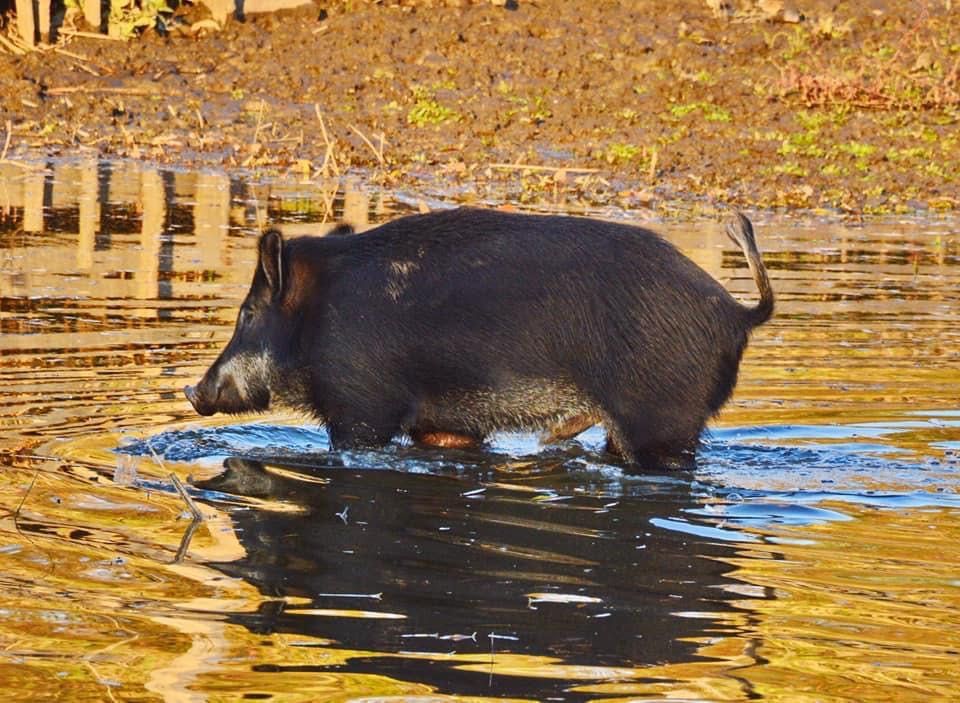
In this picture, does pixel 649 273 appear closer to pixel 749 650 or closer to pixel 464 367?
pixel 464 367

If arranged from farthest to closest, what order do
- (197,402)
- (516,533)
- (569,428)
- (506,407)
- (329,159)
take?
(329,159) → (197,402) → (569,428) → (506,407) → (516,533)

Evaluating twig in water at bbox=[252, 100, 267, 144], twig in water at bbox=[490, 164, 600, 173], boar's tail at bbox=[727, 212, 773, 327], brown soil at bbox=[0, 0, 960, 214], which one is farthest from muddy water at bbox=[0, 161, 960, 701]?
twig in water at bbox=[252, 100, 267, 144]

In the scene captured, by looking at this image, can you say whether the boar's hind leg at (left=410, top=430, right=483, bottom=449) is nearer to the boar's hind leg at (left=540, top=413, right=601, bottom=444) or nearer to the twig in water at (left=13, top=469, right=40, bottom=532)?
the boar's hind leg at (left=540, top=413, right=601, bottom=444)

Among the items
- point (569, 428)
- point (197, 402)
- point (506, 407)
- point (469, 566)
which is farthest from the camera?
point (197, 402)

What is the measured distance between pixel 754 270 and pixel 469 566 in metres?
2.09

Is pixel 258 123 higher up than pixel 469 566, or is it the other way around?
pixel 258 123

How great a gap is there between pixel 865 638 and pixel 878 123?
12280mm

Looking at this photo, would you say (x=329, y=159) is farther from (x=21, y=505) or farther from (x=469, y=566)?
(x=469, y=566)

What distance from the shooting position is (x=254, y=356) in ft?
24.5

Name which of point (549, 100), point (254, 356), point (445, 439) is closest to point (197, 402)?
point (254, 356)

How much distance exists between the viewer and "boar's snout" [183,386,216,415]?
7.55m

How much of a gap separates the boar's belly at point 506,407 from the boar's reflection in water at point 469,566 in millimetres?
216

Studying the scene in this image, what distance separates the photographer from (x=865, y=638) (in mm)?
4852

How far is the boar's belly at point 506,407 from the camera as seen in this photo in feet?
23.0
